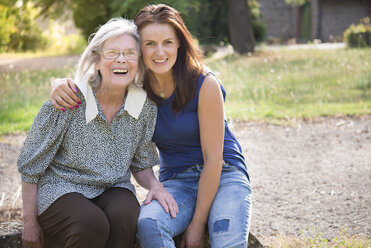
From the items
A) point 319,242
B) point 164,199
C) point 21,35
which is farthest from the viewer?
point 21,35

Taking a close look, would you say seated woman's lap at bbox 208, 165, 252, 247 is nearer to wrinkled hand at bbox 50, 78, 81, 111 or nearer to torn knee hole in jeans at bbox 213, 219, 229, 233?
torn knee hole in jeans at bbox 213, 219, 229, 233

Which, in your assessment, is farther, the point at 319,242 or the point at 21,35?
the point at 21,35

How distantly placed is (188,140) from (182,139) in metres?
0.04

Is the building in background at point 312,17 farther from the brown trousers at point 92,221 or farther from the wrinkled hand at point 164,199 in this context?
the brown trousers at point 92,221

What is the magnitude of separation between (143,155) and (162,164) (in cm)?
23

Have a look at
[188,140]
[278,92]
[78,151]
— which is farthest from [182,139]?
[278,92]

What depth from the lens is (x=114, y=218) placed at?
249 cm

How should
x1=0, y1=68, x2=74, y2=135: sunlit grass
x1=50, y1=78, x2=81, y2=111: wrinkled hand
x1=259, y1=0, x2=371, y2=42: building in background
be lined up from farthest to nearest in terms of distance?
x1=259, y1=0, x2=371, y2=42: building in background, x1=0, y1=68, x2=74, y2=135: sunlit grass, x1=50, y1=78, x2=81, y2=111: wrinkled hand

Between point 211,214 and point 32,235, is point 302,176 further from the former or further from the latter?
point 32,235

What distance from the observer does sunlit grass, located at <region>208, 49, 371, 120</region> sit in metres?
7.38

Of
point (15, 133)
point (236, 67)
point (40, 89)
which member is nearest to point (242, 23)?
point (236, 67)

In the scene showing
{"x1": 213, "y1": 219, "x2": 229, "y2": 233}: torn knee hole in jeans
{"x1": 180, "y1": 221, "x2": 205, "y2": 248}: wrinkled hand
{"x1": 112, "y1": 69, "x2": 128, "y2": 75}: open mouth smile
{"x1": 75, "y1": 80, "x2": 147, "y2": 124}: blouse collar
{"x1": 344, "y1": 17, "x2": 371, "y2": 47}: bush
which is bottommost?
{"x1": 344, "y1": 17, "x2": 371, "y2": 47}: bush

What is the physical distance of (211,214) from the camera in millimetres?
2627

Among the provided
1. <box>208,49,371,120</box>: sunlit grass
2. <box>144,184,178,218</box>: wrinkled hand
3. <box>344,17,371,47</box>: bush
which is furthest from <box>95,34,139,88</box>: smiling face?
<box>344,17,371,47</box>: bush
